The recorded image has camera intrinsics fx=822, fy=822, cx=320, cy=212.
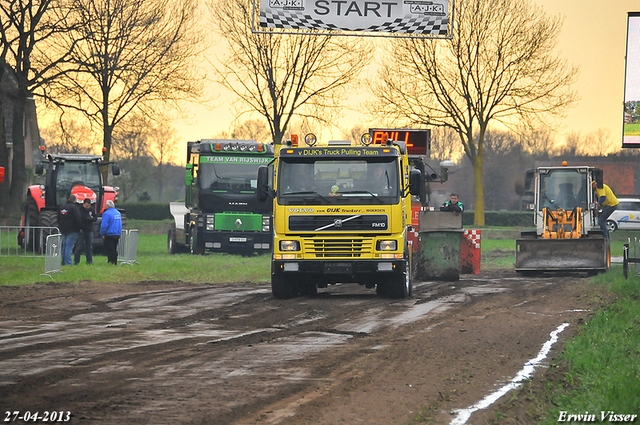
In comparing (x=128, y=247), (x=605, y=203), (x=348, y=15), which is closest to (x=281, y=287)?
(x=348, y=15)

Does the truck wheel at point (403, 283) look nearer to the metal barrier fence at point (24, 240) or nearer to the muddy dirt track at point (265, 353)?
the muddy dirt track at point (265, 353)

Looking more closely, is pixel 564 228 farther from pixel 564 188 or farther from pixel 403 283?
pixel 403 283

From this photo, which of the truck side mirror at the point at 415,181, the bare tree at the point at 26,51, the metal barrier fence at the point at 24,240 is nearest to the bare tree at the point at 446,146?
the bare tree at the point at 26,51

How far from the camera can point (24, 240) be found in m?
21.8

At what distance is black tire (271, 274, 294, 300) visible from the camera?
578 inches

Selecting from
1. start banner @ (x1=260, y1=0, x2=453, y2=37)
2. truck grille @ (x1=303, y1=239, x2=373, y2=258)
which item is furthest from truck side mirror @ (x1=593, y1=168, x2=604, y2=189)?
truck grille @ (x1=303, y1=239, x2=373, y2=258)

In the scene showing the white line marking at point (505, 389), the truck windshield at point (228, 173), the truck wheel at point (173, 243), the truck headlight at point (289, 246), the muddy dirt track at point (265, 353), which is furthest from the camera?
the truck wheel at point (173, 243)

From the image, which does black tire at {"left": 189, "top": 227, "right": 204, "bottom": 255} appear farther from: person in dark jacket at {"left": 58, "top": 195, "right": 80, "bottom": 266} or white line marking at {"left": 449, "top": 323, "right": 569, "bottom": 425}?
white line marking at {"left": 449, "top": 323, "right": 569, "bottom": 425}

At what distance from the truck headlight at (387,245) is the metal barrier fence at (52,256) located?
801 cm

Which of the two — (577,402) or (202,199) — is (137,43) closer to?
(202,199)

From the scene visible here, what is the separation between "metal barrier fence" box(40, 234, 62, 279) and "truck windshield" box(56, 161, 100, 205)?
9.03 meters

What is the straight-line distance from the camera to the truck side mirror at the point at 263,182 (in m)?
14.2

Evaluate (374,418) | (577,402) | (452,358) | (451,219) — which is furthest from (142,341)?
(451,219)

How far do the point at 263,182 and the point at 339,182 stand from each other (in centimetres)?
133
